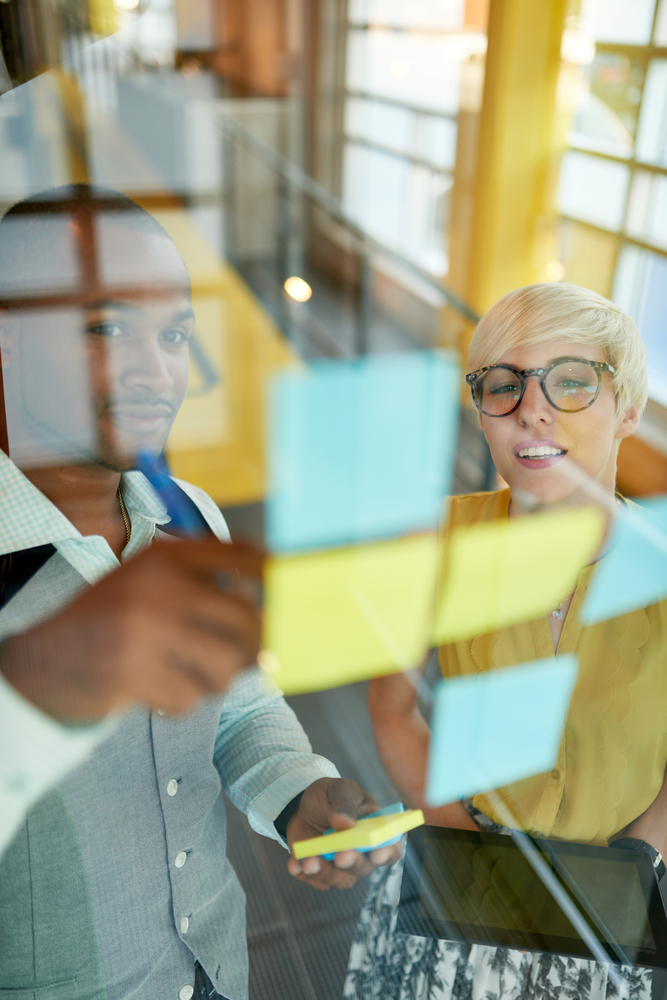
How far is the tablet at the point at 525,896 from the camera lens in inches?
20.4

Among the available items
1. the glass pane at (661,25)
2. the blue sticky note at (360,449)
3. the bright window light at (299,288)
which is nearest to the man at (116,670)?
the blue sticky note at (360,449)

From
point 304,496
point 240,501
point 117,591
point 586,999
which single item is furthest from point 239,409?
point 586,999

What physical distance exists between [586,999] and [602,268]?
0.60 meters

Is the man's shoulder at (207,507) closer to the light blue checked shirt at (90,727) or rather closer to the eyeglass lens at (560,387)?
the light blue checked shirt at (90,727)

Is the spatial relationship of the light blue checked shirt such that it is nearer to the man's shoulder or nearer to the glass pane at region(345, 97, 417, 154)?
the man's shoulder

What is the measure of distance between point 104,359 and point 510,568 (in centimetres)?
35

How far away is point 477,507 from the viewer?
22.1 inches

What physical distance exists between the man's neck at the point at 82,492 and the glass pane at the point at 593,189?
0.57m

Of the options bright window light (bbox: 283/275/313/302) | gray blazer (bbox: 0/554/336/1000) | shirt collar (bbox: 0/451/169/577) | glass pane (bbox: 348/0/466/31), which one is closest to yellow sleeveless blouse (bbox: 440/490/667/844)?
gray blazer (bbox: 0/554/336/1000)

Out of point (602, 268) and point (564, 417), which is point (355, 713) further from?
point (602, 268)

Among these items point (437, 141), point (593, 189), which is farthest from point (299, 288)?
point (593, 189)

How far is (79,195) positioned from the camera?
0.46 metres

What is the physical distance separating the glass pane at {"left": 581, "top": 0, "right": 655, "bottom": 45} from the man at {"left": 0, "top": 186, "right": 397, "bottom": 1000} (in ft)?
1.63

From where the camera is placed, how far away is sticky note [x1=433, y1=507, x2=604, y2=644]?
0.52m
